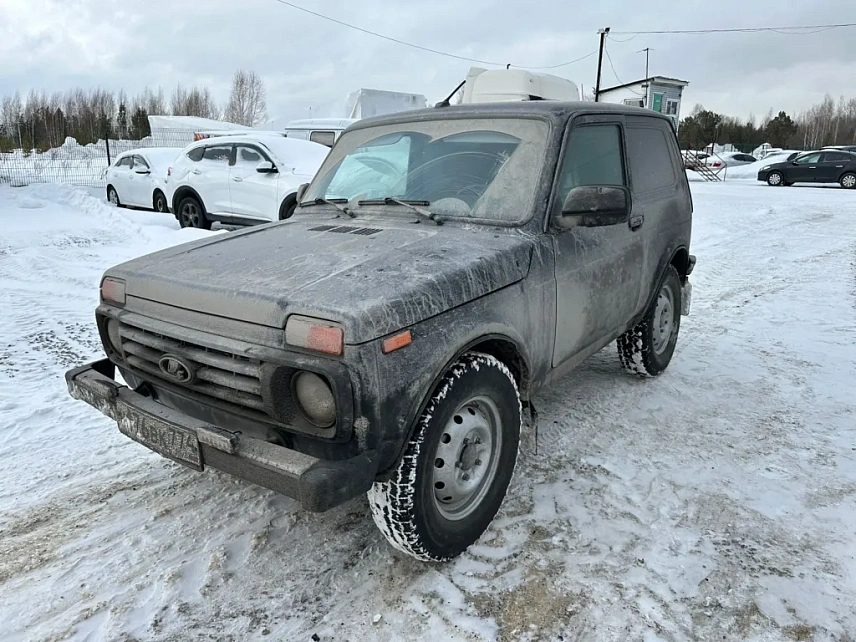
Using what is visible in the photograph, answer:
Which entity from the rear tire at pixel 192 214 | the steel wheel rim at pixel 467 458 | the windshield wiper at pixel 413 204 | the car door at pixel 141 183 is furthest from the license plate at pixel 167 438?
the car door at pixel 141 183

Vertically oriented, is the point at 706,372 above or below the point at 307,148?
below

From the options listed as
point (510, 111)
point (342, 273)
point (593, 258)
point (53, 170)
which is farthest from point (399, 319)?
point (53, 170)

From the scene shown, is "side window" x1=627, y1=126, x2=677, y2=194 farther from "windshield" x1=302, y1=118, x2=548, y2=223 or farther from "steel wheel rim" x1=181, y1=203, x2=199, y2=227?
"steel wheel rim" x1=181, y1=203, x2=199, y2=227

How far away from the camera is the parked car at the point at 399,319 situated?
7.51 feet

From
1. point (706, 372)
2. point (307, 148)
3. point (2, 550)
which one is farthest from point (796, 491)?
point (307, 148)

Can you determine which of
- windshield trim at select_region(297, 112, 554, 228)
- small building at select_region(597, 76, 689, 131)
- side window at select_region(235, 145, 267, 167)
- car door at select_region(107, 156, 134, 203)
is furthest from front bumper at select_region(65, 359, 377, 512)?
small building at select_region(597, 76, 689, 131)

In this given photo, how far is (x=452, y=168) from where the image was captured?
3486mm

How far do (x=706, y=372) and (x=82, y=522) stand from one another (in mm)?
4553

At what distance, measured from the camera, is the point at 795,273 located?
8859 mm

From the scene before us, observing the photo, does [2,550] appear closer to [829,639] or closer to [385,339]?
[385,339]

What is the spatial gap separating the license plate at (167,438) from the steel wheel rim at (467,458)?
37.9 inches

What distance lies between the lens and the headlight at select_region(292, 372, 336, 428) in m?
2.27

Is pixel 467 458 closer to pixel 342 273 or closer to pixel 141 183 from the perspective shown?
pixel 342 273

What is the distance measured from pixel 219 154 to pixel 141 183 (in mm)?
4298
